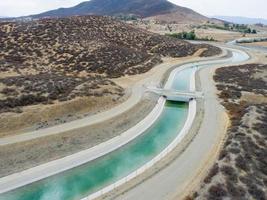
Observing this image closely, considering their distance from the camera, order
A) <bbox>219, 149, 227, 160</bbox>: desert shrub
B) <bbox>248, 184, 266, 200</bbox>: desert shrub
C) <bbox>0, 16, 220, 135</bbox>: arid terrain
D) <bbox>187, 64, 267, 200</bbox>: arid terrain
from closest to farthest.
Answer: <bbox>248, 184, 266, 200</bbox>: desert shrub < <bbox>187, 64, 267, 200</bbox>: arid terrain < <bbox>219, 149, 227, 160</bbox>: desert shrub < <bbox>0, 16, 220, 135</bbox>: arid terrain

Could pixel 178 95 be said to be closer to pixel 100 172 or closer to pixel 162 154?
pixel 162 154

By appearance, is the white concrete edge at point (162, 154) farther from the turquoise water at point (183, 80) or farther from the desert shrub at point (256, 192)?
the turquoise water at point (183, 80)

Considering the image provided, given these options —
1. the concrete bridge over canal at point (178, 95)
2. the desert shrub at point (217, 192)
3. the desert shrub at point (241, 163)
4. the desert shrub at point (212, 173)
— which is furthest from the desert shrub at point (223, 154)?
the concrete bridge over canal at point (178, 95)

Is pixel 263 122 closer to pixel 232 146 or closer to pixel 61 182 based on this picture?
pixel 232 146

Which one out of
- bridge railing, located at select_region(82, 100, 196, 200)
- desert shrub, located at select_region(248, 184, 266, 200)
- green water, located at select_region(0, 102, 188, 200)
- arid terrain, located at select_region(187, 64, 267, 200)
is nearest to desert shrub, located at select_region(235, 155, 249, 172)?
arid terrain, located at select_region(187, 64, 267, 200)

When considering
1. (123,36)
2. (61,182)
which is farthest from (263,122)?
(123,36)

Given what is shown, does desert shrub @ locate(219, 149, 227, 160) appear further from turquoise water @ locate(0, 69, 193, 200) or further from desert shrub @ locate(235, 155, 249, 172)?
turquoise water @ locate(0, 69, 193, 200)

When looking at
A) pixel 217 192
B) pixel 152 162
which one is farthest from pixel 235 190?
pixel 152 162
